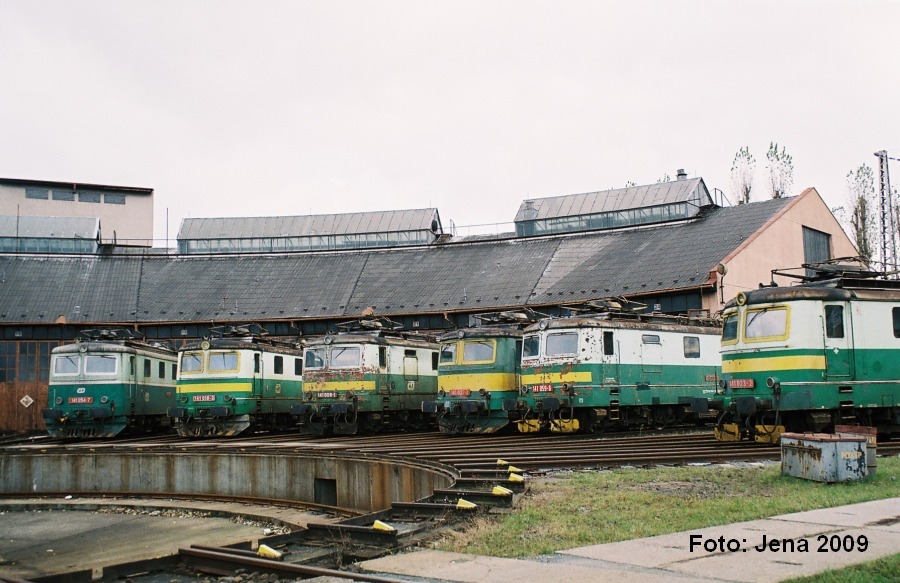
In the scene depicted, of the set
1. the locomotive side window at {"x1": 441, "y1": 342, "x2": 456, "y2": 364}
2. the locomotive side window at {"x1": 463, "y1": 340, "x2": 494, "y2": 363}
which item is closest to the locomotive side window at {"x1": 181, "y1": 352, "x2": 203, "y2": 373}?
the locomotive side window at {"x1": 441, "y1": 342, "x2": 456, "y2": 364}

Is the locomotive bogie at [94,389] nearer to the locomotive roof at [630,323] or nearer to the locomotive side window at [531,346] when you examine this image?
the locomotive side window at [531,346]

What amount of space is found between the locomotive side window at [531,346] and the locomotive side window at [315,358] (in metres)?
6.77

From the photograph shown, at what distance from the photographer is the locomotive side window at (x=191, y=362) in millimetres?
28453

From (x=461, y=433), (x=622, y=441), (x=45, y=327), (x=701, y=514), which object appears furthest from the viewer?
(x=45, y=327)

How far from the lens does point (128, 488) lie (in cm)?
2277

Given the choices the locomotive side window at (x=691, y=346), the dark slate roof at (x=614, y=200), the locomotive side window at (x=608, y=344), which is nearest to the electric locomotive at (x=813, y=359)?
the locomotive side window at (x=608, y=344)

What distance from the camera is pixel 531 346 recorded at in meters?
24.0

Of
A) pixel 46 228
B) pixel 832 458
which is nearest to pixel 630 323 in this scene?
pixel 832 458

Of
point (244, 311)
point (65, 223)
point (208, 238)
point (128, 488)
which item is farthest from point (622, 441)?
point (65, 223)

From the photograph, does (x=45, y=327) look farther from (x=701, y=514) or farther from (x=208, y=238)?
(x=701, y=514)

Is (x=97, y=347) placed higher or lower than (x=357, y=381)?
higher

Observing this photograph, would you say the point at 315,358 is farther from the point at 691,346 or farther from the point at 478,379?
the point at 691,346

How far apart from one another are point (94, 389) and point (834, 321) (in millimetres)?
21945

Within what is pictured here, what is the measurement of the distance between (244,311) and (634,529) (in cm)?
3814
